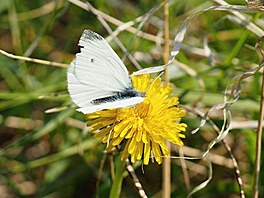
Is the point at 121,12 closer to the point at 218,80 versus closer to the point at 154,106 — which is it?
the point at 218,80

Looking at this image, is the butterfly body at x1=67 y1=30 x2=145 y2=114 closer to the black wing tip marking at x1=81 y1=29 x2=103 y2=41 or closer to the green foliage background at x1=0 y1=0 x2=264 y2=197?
the black wing tip marking at x1=81 y1=29 x2=103 y2=41

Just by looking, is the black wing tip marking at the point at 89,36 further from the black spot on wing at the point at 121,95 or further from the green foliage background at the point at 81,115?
the green foliage background at the point at 81,115

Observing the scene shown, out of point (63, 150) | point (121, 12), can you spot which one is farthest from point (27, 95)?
point (121, 12)

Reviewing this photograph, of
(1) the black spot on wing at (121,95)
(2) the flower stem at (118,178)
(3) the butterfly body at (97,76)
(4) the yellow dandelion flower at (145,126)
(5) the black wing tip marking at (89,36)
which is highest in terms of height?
(5) the black wing tip marking at (89,36)

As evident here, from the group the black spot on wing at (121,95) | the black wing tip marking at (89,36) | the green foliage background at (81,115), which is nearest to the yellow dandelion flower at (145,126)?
the black spot on wing at (121,95)

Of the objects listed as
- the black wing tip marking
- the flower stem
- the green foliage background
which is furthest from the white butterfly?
the green foliage background

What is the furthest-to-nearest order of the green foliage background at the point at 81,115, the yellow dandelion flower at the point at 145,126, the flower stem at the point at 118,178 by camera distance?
the green foliage background at the point at 81,115
the flower stem at the point at 118,178
the yellow dandelion flower at the point at 145,126
